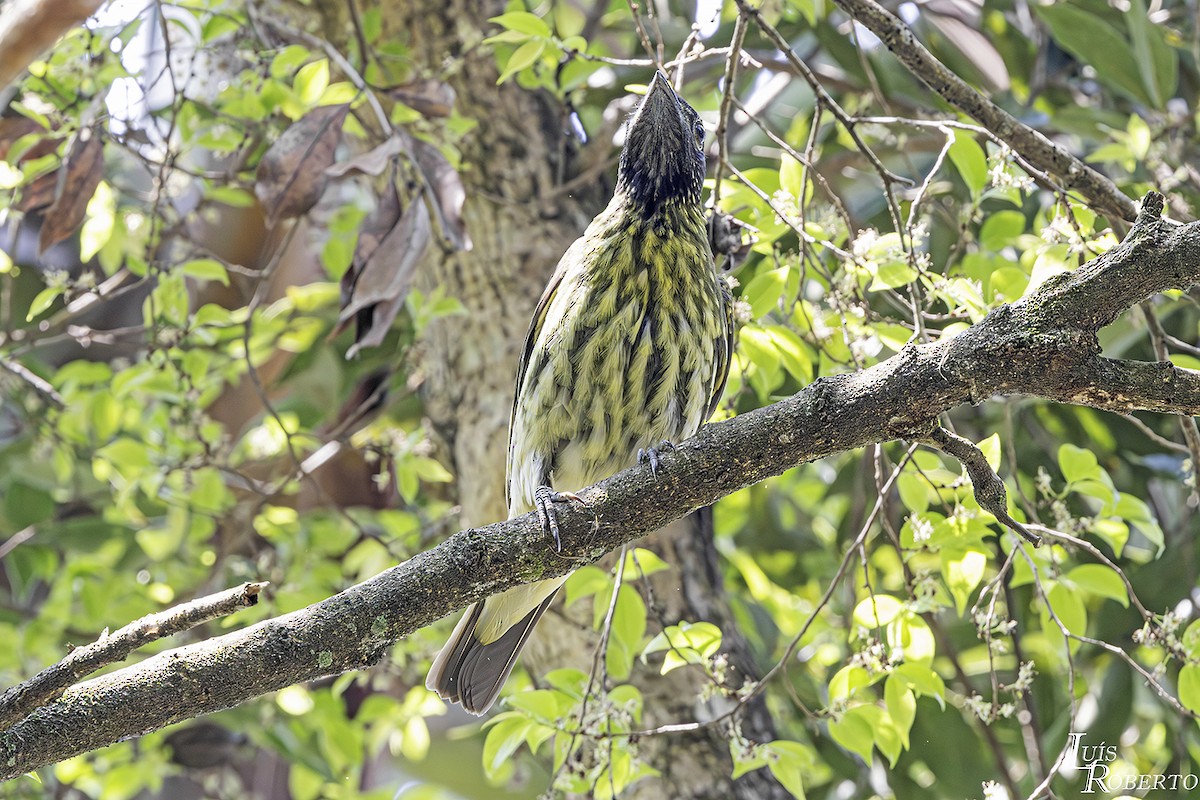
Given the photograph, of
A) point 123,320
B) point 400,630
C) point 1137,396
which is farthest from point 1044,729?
point 123,320

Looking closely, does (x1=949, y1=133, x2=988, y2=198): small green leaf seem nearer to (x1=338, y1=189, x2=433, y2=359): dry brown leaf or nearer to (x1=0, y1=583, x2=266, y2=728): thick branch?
(x1=338, y1=189, x2=433, y2=359): dry brown leaf

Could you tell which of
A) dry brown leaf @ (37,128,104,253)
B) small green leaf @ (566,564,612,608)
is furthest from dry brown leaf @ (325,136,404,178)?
small green leaf @ (566,564,612,608)

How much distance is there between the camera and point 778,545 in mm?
4496

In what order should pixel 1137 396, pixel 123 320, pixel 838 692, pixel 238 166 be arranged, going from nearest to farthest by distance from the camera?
1. pixel 1137 396
2. pixel 838 692
3. pixel 238 166
4. pixel 123 320

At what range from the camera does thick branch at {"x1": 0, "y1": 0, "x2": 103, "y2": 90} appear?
2.04 m

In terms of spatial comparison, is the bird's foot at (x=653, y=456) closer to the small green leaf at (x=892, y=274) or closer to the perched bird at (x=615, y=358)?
the perched bird at (x=615, y=358)

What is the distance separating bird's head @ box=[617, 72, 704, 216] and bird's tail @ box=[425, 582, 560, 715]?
1.10 metres

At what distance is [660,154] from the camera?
3211 mm

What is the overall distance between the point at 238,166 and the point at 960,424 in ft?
8.36

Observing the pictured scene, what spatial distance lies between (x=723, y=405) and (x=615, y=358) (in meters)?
0.33

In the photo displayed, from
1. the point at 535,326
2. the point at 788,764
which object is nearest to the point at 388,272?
the point at 535,326

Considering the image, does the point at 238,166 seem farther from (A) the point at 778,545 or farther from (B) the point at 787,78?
(A) the point at 778,545

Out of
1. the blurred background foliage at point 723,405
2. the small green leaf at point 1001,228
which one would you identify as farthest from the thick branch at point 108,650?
the small green leaf at point 1001,228

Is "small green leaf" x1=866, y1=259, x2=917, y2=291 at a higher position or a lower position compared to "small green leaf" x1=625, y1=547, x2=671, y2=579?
higher
